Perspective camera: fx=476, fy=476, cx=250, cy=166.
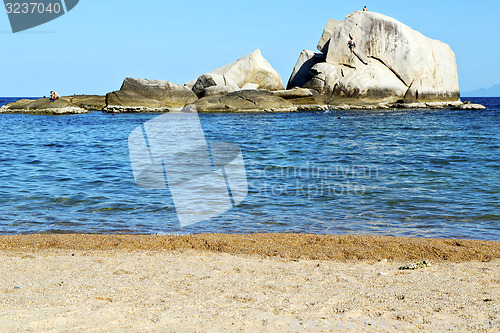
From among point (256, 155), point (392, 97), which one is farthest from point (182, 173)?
point (392, 97)

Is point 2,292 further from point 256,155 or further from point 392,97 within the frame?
point 392,97

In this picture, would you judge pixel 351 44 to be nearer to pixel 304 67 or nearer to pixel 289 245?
pixel 304 67

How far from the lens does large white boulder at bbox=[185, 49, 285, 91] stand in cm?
5119

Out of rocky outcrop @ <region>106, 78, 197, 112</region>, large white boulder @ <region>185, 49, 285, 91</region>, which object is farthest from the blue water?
large white boulder @ <region>185, 49, 285, 91</region>

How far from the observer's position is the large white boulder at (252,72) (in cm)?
5119

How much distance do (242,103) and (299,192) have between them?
3475 cm

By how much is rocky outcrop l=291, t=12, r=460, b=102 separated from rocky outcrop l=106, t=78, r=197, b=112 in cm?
1338

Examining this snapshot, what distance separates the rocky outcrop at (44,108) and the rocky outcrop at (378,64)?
23.9m

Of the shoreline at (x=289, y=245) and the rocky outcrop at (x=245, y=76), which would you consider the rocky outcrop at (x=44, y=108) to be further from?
the shoreline at (x=289, y=245)

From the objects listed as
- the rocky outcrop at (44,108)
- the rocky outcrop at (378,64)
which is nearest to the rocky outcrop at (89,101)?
the rocky outcrop at (44,108)

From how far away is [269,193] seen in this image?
33.8 ft

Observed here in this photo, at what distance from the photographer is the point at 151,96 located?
4681 centimetres

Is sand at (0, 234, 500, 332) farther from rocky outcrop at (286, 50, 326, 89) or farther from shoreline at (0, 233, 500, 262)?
rocky outcrop at (286, 50, 326, 89)

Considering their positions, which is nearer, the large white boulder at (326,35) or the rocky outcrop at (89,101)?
the large white boulder at (326,35)
